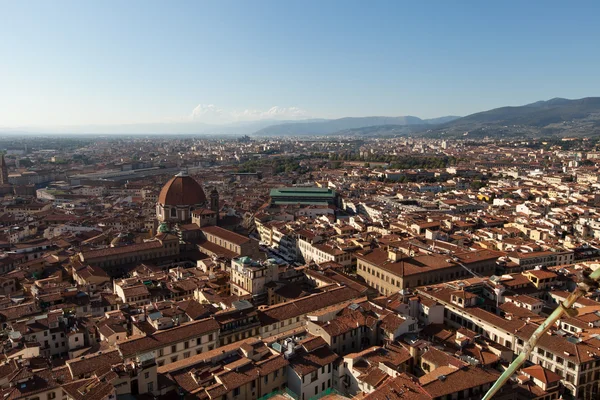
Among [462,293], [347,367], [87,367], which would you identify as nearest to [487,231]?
[462,293]

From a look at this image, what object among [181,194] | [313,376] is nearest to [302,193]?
[181,194]

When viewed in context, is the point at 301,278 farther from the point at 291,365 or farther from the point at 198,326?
the point at 291,365

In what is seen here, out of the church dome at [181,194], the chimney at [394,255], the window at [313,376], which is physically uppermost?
the church dome at [181,194]

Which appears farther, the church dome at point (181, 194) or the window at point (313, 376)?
the church dome at point (181, 194)

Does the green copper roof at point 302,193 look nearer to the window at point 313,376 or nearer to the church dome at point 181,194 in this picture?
the church dome at point 181,194

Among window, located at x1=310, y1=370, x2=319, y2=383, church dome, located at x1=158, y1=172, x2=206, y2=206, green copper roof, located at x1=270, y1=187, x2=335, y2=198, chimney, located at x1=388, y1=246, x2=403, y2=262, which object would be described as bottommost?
green copper roof, located at x1=270, y1=187, x2=335, y2=198

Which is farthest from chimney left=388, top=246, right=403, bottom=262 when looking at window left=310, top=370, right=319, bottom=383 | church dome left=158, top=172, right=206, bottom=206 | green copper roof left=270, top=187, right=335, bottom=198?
green copper roof left=270, top=187, right=335, bottom=198

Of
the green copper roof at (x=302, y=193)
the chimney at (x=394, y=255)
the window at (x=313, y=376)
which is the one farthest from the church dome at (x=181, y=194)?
the window at (x=313, y=376)

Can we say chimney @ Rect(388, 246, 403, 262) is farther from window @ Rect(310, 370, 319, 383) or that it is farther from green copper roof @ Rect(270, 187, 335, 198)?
green copper roof @ Rect(270, 187, 335, 198)
